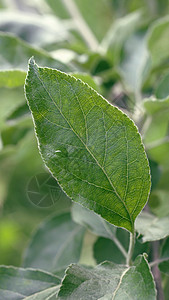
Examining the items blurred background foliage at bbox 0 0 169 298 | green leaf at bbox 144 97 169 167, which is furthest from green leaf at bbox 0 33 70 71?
green leaf at bbox 144 97 169 167

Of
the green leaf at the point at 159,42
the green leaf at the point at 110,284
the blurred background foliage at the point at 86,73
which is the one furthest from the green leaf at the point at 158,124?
the green leaf at the point at 110,284

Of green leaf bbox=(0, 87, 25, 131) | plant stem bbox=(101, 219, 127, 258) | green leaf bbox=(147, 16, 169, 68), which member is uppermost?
green leaf bbox=(147, 16, 169, 68)

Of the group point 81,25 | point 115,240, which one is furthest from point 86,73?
point 81,25

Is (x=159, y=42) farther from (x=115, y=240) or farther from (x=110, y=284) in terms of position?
(x=110, y=284)

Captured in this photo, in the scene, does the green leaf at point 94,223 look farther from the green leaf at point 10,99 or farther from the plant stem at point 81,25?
the plant stem at point 81,25

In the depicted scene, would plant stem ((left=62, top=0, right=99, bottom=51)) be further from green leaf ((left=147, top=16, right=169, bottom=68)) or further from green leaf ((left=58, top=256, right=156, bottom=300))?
green leaf ((left=58, top=256, right=156, bottom=300))

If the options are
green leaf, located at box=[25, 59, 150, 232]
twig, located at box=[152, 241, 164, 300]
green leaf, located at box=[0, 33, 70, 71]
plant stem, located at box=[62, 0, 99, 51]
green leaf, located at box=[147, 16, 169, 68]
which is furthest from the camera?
plant stem, located at box=[62, 0, 99, 51]

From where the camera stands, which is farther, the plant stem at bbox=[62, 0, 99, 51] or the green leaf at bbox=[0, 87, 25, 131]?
the plant stem at bbox=[62, 0, 99, 51]
